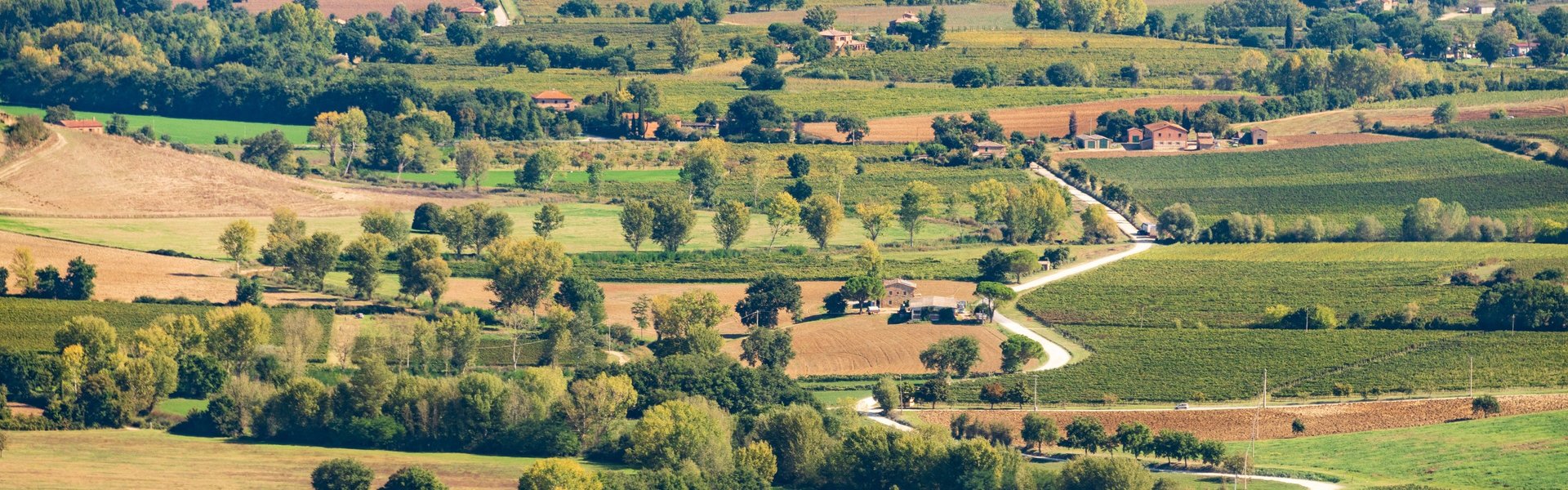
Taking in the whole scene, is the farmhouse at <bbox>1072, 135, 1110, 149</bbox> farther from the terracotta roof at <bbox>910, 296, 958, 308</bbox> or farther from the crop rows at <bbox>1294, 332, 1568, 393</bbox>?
the crop rows at <bbox>1294, 332, 1568, 393</bbox>

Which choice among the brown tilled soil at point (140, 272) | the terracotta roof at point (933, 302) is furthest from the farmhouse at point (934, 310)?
the brown tilled soil at point (140, 272)

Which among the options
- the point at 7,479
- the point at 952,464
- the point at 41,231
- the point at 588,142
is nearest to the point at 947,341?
the point at 952,464

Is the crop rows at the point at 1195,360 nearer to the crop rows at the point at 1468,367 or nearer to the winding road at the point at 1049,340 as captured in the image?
the crop rows at the point at 1468,367

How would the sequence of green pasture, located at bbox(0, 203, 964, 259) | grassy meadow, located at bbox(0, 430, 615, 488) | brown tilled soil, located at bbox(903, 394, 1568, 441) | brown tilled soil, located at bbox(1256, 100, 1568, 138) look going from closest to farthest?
grassy meadow, located at bbox(0, 430, 615, 488)
brown tilled soil, located at bbox(903, 394, 1568, 441)
green pasture, located at bbox(0, 203, 964, 259)
brown tilled soil, located at bbox(1256, 100, 1568, 138)

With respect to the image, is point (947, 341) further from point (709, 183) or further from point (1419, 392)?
point (709, 183)

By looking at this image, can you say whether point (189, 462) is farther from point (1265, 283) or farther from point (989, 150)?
point (989, 150)

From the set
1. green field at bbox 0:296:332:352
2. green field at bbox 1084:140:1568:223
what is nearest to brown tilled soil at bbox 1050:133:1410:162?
green field at bbox 1084:140:1568:223

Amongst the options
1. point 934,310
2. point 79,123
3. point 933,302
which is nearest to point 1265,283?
point 933,302
